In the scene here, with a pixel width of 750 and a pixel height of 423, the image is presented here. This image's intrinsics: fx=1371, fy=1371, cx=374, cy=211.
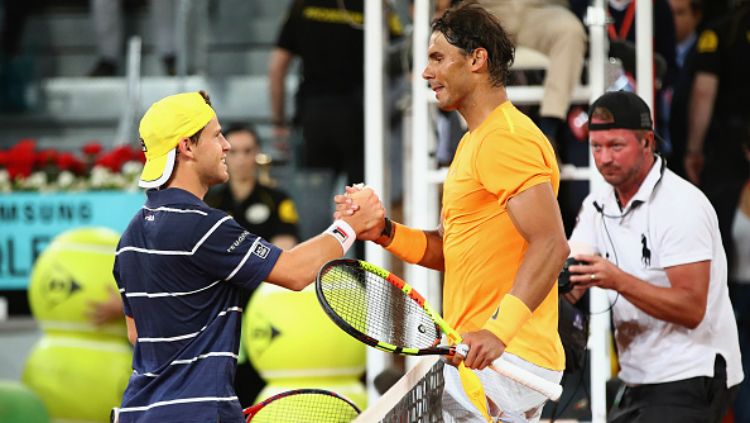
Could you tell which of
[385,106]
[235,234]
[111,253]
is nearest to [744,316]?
[385,106]

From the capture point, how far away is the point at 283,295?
704cm

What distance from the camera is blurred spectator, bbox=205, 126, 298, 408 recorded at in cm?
789

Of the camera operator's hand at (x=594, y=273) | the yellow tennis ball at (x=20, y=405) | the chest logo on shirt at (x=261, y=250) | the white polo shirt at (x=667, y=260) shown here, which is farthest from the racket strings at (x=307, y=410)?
the yellow tennis ball at (x=20, y=405)

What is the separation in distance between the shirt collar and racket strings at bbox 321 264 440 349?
461 mm

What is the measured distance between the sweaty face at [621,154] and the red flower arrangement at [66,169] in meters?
4.30

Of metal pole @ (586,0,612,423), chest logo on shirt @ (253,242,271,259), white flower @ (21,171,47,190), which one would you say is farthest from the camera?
white flower @ (21,171,47,190)

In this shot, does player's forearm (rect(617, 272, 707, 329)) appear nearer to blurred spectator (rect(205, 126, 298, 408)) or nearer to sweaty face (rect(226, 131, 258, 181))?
blurred spectator (rect(205, 126, 298, 408))

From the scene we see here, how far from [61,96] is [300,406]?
6.88 meters

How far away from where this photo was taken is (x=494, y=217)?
4.08 metres

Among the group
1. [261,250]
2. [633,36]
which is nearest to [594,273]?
[261,250]

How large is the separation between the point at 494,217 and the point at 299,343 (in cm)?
298

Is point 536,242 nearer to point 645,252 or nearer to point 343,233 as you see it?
point 343,233

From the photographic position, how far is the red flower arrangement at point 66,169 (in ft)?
28.6

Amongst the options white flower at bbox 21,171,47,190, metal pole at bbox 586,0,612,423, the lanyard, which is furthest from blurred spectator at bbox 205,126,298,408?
metal pole at bbox 586,0,612,423
